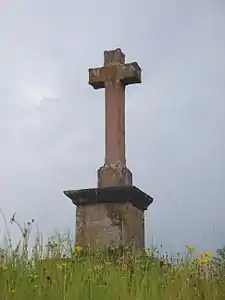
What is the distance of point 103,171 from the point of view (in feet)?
26.6

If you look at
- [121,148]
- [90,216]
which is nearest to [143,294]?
[90,216]

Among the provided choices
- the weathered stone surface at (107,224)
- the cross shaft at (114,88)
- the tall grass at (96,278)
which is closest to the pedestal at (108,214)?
the weathered stone surface at (107,224)

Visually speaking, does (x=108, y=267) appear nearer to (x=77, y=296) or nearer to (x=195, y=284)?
(x=195, y=284)

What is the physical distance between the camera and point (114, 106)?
8531 millimetres

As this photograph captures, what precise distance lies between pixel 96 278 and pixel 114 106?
5.22m

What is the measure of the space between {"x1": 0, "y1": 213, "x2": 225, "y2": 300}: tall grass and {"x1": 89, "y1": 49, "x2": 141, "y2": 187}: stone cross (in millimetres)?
3452

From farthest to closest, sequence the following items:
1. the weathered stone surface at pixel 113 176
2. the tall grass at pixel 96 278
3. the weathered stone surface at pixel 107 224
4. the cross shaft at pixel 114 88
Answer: the cross shaft at pixel 114 88 < the weathered stone surface at pixel 113 176 < the weathered stone surface at pixel 107 224 < the tall grass at pixel 96 278

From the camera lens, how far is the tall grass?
307 centimetres

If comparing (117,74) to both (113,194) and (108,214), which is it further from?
(108,214)

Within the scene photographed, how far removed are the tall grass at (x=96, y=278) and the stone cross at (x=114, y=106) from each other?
136 inches

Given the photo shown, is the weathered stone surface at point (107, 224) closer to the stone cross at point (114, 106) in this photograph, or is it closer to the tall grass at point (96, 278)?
the stone cross at point (114, 106)

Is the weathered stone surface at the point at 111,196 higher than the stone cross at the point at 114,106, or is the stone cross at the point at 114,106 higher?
the stone cross at the point at 114,106

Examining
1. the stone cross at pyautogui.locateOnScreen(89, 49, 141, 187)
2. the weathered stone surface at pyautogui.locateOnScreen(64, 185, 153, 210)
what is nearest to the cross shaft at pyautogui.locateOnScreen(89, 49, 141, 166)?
the stone cross at pyautogui.locateOnScreen(89, 49, 141, 187)

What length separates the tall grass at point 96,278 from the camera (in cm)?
307
